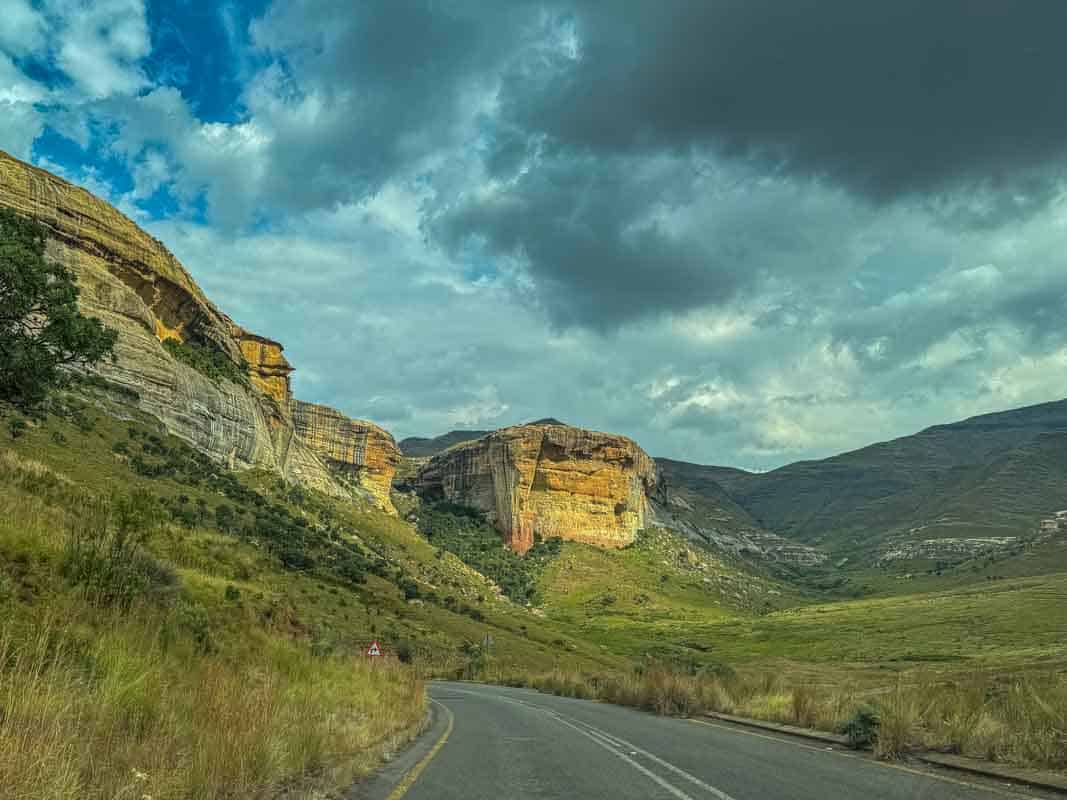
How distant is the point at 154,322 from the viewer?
82125 mm

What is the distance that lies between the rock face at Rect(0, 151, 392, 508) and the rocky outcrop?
106 ft

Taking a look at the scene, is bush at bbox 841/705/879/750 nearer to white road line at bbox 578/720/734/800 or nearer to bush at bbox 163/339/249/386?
white road line at bbox 578/720/734/800

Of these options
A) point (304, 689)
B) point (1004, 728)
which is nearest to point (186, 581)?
point (304, 689)

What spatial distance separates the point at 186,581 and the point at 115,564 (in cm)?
626

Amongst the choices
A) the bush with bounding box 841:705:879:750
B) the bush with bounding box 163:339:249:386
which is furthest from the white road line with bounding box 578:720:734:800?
the bush with bounding box 163:339:249:386

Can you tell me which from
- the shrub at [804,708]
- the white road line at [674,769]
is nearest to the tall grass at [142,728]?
the white road line at [674,769]

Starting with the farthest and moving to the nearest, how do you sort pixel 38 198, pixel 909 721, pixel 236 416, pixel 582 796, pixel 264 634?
pixel 236 416 → pixel 38 198 → pixel 264 634 → pixel 909 721 → pixel 582 796

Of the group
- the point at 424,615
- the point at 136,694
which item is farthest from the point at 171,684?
the point at 424,615

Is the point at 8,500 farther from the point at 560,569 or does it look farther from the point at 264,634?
the point at 560,569

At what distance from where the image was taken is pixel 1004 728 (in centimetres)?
1104

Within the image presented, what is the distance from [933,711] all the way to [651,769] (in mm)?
5759

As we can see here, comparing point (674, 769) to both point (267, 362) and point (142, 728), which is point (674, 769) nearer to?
point (142, 728)

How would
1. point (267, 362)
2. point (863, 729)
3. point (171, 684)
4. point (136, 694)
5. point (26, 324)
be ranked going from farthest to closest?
point (267, 362) < point (26, 324) < point (863, 729) < point (171, 684) < point (136, 694)

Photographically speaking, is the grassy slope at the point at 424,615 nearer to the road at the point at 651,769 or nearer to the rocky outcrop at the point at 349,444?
the road at the point at 651,769
